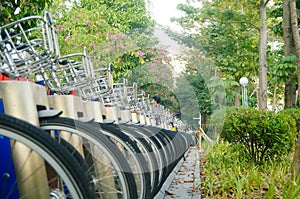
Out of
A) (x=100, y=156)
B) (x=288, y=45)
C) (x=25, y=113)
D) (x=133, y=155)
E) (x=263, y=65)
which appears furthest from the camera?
(x=263, y=65)

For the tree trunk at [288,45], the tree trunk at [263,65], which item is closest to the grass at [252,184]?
the tree trunk at [288,45]

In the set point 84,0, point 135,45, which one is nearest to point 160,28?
point 135,45

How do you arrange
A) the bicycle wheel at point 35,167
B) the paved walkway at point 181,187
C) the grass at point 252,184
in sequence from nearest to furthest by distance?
the bicycle wheel at point 35,167
the grass at point 252,184
the paved walkway at point 181,187

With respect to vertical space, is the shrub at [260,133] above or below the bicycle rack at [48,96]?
below

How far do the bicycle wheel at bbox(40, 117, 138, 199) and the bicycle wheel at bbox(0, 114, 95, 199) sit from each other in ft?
0.77

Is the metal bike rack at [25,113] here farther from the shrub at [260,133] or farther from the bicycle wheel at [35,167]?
the shrub at [260,133]

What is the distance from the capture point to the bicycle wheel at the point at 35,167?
5.70 feet

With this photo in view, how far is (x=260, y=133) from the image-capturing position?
572 cm

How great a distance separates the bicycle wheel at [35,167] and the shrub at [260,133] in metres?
3.94

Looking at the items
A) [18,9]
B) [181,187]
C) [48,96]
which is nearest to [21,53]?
[48,96]

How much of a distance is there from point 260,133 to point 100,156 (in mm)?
3549

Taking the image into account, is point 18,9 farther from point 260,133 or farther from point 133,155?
point 260,133

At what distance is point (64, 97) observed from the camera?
2645mm

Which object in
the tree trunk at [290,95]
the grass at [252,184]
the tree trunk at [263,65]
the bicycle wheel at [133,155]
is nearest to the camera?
the bicycle wheel at [133,155]
